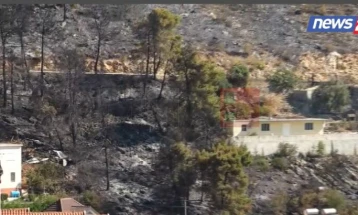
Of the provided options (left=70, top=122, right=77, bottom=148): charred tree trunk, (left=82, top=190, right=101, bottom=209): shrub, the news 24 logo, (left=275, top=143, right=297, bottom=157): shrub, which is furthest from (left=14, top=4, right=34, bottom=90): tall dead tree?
the news 24 logo

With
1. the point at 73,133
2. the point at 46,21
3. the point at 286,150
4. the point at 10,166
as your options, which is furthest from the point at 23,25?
the point at 286,150

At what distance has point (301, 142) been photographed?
837cm

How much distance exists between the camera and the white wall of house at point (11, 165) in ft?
24.7

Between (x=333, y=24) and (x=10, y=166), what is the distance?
237 centimetres

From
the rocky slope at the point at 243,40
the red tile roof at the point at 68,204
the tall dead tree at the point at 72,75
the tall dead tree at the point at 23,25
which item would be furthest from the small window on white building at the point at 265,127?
the tall dead tree at the point at 23,25

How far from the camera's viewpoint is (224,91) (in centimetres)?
835

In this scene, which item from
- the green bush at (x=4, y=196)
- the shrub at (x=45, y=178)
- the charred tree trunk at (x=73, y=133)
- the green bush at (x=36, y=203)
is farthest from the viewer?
the charred tree trunk at (x=73, y=133)

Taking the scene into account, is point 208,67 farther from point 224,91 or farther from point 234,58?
point 234,58

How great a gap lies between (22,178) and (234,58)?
217 cm

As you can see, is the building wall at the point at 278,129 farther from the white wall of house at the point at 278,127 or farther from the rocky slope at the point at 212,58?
the rocky slope at the point at 212,58

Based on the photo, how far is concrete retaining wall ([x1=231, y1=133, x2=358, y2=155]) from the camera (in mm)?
8289

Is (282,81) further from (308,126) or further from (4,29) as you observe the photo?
(4,29)

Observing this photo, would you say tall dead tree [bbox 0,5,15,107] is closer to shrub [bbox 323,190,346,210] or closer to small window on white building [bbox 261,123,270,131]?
small window on white building [bbox 261,123,270,131]

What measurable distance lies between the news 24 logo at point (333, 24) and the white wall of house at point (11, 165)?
2.29 metres
